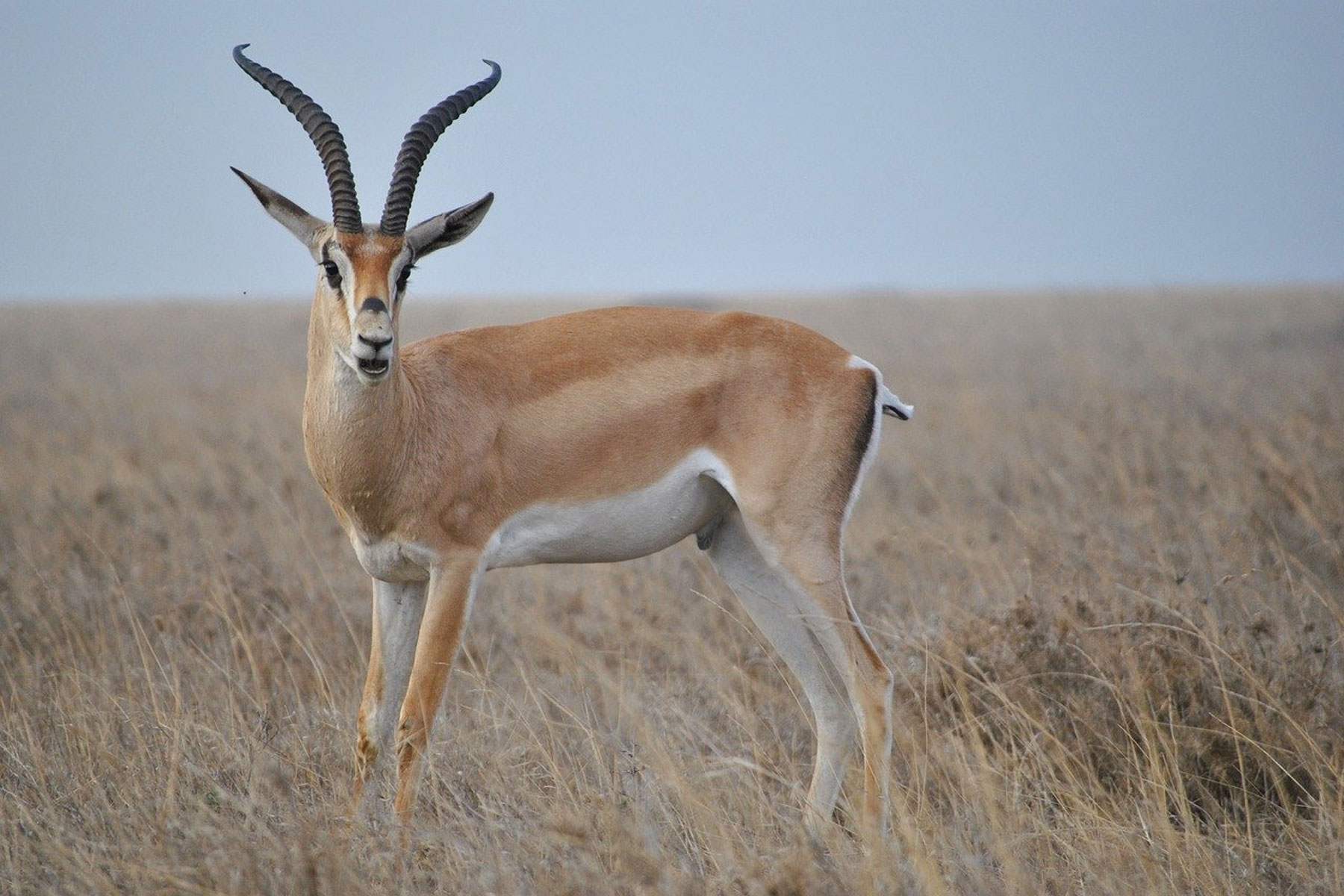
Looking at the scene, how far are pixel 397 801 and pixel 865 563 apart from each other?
4.34 meters

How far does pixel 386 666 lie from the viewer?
4648 millimetres

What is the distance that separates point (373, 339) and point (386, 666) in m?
1.39

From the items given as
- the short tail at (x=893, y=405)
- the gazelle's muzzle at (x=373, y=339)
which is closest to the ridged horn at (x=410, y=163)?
the gazelle's muzzle at (x=373, y=339)

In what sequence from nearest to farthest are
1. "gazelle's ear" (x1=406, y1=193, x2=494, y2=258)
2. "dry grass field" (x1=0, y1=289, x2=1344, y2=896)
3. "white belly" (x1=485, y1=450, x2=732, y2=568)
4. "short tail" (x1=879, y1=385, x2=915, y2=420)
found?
"dry grass field" (x1=0, y1=289, x2=1344, y2=896), "gazelle's ear" (x1=406, y1=193, x2=494, y2=258), "white belly" (x1=485, y1=450, x2=732, y2=568), "short tail" (x1=879, y1=385, x2=915, y2=420)

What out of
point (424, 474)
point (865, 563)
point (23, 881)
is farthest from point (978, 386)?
point (23, 881)

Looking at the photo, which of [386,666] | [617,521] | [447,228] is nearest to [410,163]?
[447,228]

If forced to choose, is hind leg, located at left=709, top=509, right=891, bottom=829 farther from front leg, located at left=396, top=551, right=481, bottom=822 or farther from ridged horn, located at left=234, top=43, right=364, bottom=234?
ridged horn, located at left=234, top=43, right=364, bottom=234

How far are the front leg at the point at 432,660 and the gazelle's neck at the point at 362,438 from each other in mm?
334

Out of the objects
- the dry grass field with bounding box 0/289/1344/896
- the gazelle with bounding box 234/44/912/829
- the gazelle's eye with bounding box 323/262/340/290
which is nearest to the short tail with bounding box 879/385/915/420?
the gazelle with bounding box 234/44/912/829

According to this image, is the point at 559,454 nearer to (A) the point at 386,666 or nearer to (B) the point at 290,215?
(A) the point at 386,666

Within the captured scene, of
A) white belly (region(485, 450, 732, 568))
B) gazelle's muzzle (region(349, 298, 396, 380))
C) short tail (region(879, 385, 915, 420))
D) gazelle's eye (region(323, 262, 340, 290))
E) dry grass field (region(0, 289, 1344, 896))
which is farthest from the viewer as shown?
short tail (region(879, 385, 915, 420))

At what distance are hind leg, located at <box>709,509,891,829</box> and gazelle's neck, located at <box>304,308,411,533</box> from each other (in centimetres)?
140

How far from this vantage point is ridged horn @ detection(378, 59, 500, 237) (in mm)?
4438

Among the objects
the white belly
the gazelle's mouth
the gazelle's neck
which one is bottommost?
the white belly
